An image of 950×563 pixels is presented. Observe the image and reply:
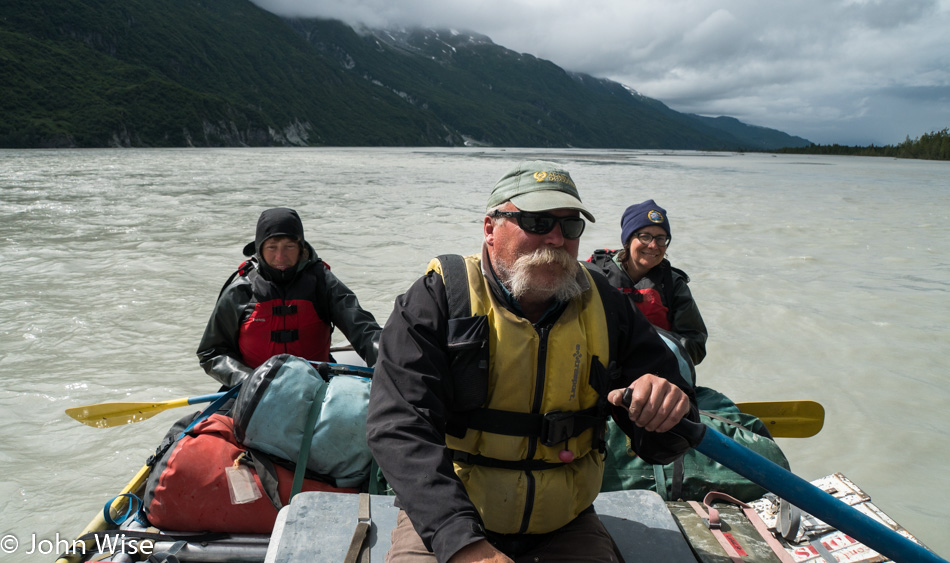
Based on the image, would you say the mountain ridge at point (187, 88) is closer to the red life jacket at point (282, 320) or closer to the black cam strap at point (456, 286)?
the red life jacket at point (282, 320)

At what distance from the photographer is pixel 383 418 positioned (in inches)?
68.4

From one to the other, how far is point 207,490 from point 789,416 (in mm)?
3679

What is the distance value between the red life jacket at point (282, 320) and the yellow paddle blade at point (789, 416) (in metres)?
3.00

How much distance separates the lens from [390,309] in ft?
27.5

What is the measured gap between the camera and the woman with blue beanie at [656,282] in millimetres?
4215

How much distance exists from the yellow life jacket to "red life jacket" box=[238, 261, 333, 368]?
2401mm

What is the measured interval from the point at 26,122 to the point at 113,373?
8128cm

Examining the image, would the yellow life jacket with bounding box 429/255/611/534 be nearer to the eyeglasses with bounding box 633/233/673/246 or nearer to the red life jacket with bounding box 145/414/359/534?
the red life jacket with bounding box 145/414/359/534

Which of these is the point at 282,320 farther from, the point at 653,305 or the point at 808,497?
the point at 808,497

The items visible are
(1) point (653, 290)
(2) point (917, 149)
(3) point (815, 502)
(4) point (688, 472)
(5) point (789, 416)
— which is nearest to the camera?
(3) point (815, 502)

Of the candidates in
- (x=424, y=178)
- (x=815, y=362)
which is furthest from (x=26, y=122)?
(x=815, y=362)

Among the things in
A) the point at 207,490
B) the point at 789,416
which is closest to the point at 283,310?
the point at 207,490

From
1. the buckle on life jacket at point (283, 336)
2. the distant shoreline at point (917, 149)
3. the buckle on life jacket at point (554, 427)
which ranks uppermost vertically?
the distant shoreline at point (917, 149)

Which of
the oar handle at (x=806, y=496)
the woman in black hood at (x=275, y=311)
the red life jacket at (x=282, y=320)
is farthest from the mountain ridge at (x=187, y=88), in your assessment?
the oar handle at (x=806, y=496)
